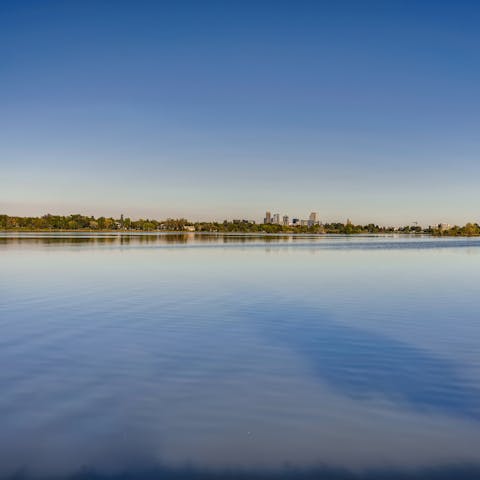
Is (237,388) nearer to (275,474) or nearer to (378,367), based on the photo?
(275,474)

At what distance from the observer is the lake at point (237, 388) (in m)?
7.46

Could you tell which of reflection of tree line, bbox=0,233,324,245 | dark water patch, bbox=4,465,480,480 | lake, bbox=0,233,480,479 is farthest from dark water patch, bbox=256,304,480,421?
reflection of tree line, bbox=0,233,324,245

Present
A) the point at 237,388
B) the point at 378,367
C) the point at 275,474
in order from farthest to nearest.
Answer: the point at 378,367 → the point at 237,388 → the point at 275,474

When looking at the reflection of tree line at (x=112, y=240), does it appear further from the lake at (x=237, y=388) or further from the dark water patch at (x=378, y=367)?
the dark water patch at (x=378, y=367)

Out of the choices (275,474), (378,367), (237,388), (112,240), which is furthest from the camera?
(112,240)

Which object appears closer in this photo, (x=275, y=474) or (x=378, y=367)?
(x=275, y=474)

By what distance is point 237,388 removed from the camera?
35.3 feet

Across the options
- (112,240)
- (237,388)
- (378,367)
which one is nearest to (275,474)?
(237,388)

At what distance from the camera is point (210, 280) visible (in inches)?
1281

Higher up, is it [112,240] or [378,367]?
[112,240]

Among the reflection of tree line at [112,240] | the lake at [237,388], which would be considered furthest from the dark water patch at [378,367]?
the reflection of tree line at [112,240]

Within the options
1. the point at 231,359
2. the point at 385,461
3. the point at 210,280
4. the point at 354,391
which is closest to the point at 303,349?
the point at 231,359

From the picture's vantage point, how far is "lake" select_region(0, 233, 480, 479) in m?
7.46

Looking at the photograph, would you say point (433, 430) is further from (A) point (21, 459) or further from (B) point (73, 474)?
(A) point (21, 459)
